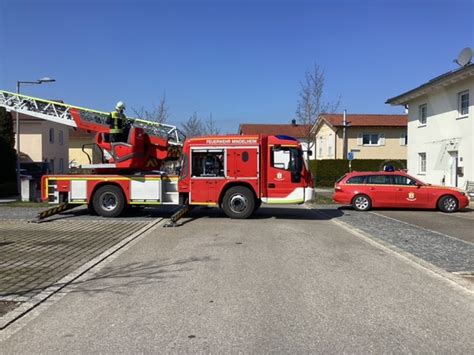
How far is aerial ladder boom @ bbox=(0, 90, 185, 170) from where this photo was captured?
648 inches

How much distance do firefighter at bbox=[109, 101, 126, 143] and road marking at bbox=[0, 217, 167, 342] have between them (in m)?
6.98

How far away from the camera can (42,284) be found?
704cm

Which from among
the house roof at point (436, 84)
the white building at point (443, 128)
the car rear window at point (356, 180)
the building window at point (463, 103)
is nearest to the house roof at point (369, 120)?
the house roof at point (436, 84)

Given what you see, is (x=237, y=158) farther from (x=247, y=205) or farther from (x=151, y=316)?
(x=151, y=316)

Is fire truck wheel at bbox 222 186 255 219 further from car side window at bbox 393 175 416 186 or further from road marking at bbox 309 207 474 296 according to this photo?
car side window at bbox 393 175 416 186

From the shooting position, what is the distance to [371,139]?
4966cm

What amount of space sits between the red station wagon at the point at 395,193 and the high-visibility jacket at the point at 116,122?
867cm

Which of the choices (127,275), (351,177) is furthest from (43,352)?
(351,177)

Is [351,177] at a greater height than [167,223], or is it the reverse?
[351,177]

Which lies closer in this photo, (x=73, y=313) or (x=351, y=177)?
(x=73, y=313)

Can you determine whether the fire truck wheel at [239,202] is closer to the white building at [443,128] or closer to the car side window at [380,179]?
the car side window at [380,179]

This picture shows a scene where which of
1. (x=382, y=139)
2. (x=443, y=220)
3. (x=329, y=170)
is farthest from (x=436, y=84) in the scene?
(x=382, y=139)

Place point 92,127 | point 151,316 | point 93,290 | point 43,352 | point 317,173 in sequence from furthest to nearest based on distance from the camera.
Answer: point 317,173 < point 92,127 < point 93,290 < point 151,316 < point 43,352

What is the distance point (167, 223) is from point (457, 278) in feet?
28.0
